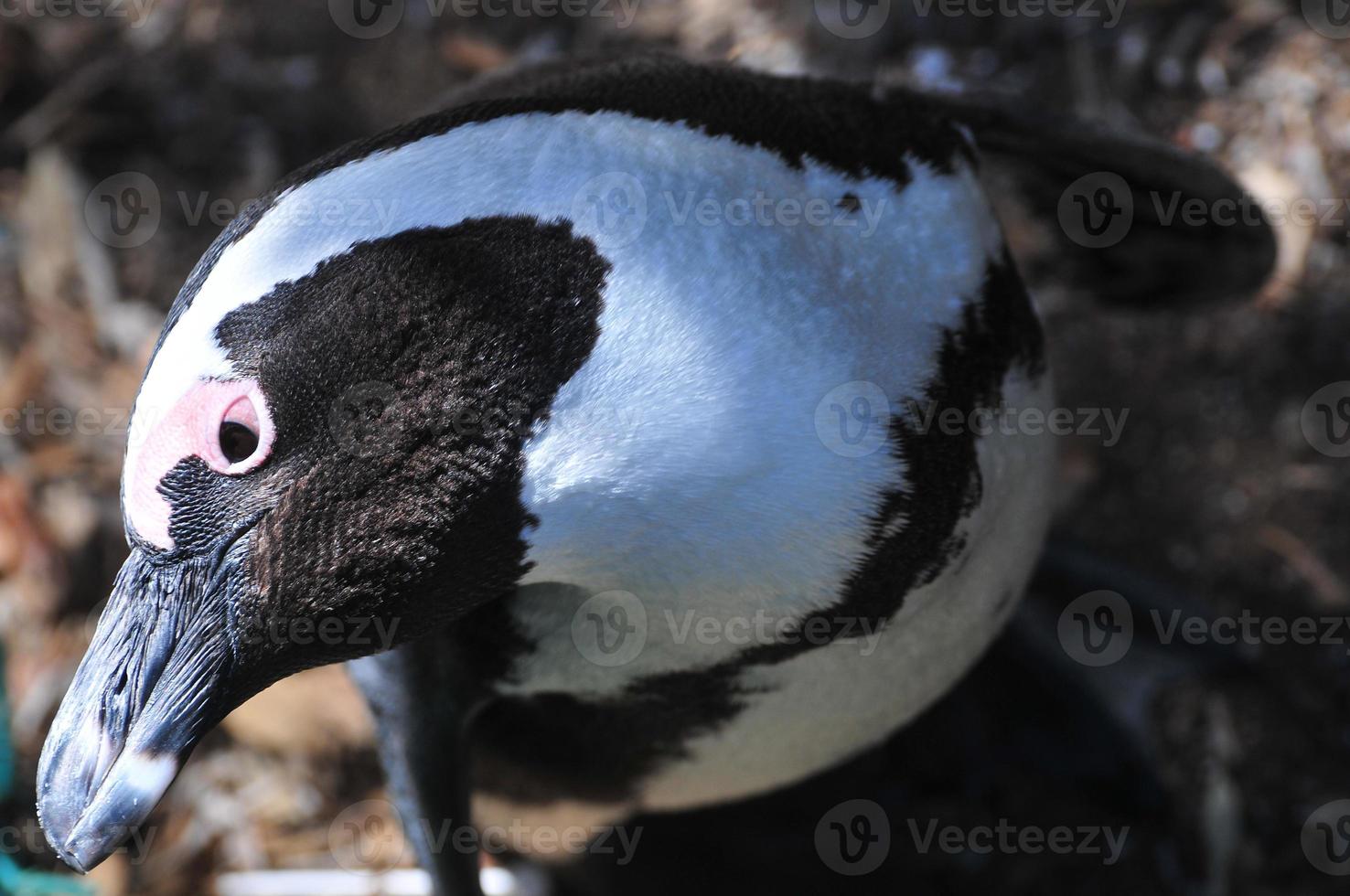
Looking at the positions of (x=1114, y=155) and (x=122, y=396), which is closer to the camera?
(x=1114, y=155)

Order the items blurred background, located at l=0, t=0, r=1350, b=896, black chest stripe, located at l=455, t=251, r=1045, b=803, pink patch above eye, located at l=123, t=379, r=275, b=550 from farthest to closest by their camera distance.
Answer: blurred background, located at l=0, t=0, r=1350, b=896, black chest stripe, located at l=455, t=251, r=1045, b=803, pink patch above eye, located at l=123, t=379, r=275, b=550

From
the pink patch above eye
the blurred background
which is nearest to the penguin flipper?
the blurred background

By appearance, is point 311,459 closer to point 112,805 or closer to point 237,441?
point 237,441

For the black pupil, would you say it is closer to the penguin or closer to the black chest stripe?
the penguin

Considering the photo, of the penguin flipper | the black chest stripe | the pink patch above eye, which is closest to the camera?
the pink patch above eye

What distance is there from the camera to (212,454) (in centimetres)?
88

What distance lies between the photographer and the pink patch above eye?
0.86 metres

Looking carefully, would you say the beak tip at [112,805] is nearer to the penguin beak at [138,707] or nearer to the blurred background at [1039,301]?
the penguin beak at [138,707]

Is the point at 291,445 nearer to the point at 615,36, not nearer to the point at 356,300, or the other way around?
the point at 356,300

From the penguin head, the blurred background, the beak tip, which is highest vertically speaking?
the penguin head

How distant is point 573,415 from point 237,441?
0.23 meters

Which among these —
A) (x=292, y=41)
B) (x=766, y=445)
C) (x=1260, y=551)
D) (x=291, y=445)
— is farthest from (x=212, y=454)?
(x=292, y=41)

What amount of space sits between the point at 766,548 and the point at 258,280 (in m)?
0.42

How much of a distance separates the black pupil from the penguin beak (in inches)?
3.0
